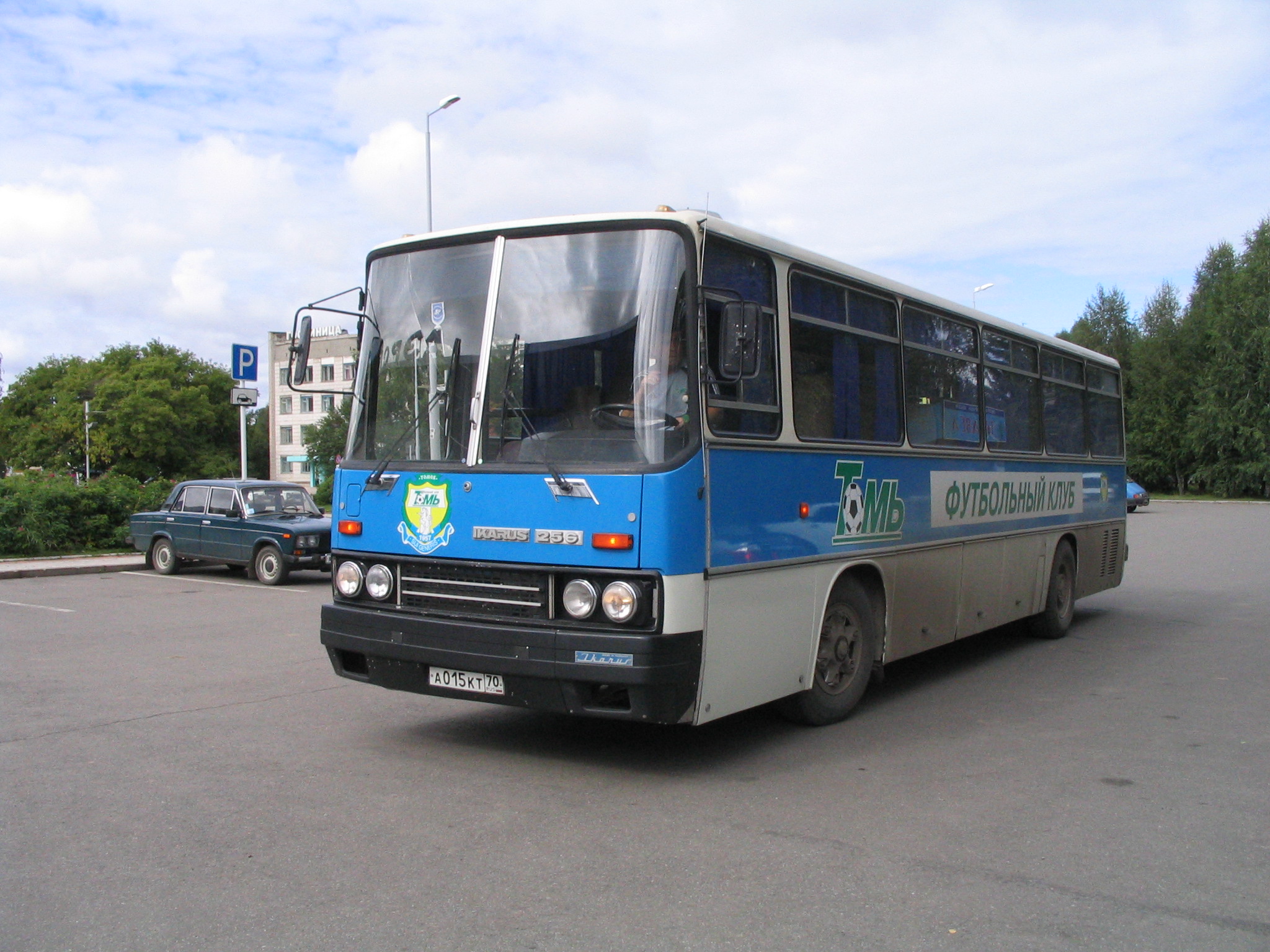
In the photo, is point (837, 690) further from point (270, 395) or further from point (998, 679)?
point (270, 395)

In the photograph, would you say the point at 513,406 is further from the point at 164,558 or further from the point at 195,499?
the point at 164,558

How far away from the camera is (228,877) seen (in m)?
4.64

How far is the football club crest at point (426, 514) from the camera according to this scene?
647 cm

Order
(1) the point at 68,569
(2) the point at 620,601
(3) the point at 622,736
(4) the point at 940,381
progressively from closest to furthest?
(2) the point at 620,601 → (3) the point at 622,736 → (4) the point at 940,381 → (1) the point at 68,569

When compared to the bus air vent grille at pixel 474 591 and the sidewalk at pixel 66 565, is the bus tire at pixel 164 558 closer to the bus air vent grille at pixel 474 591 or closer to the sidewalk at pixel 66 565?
the sidewalk at pixel 66 565

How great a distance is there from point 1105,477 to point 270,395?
102 metres

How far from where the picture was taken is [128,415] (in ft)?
261

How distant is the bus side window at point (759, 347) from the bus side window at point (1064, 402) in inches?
231

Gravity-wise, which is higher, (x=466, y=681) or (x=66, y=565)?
(x=466, y=681)

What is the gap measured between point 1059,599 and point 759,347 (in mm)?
7451

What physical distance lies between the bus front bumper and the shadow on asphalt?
0.63 meters

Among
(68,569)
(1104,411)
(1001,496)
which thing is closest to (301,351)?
(1001,496)

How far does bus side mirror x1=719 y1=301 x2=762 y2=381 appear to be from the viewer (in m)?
6.02

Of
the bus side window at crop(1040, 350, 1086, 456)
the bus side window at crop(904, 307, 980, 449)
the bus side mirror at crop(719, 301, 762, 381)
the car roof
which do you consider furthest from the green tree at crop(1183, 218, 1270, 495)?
the bus side mirror at crop(719, 301, 762, 381)
